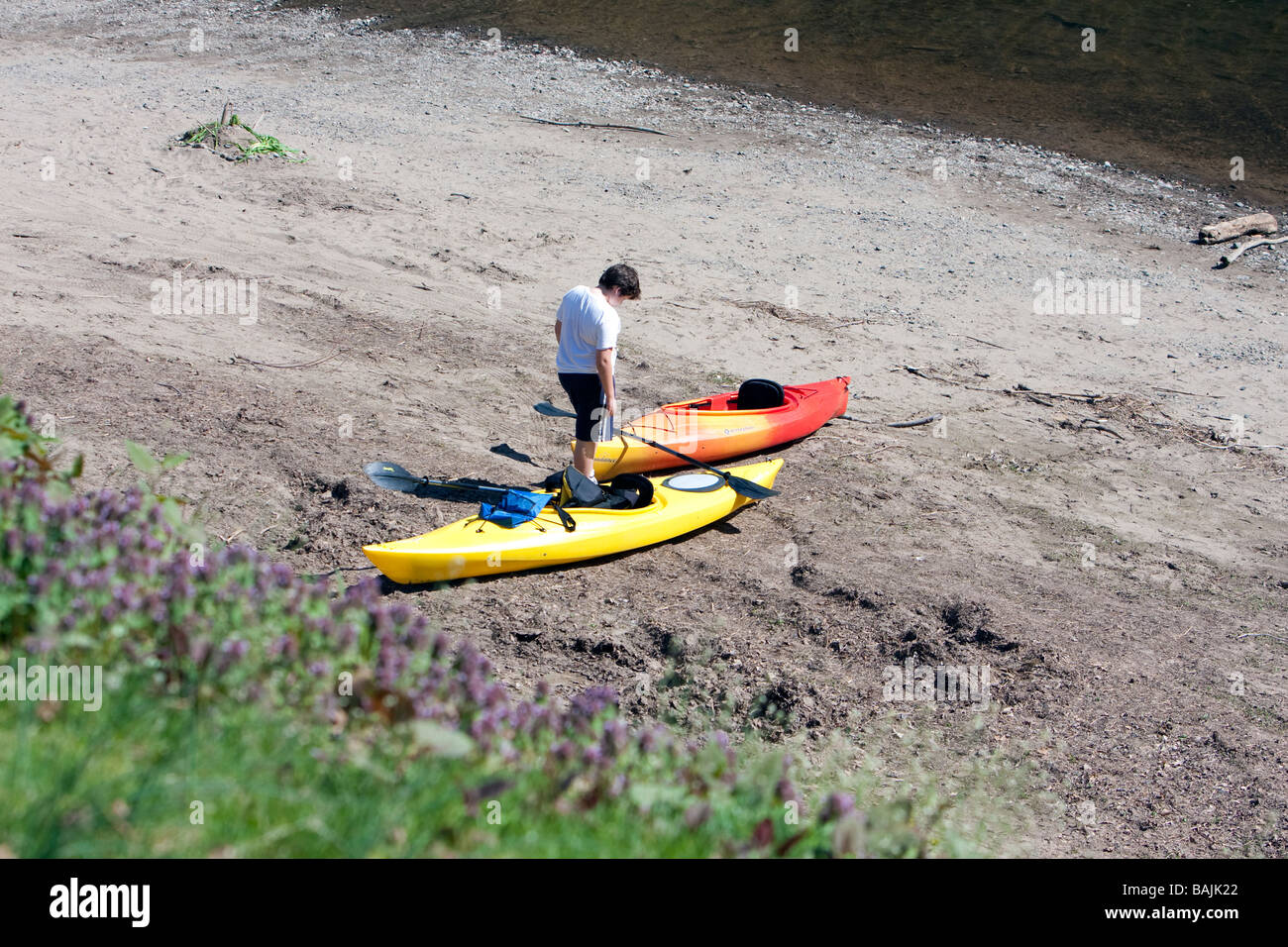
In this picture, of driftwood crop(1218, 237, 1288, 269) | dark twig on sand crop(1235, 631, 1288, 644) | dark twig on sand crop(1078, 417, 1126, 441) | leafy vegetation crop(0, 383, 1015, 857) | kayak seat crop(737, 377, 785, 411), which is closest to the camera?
leafy vegetation crop(0, 383, 1015, 857)

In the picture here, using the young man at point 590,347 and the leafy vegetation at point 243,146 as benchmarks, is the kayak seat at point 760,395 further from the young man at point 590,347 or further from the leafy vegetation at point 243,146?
the leafy vegetation at point 243,146

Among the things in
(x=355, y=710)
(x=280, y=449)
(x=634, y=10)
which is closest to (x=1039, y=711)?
(x=355, y=710)

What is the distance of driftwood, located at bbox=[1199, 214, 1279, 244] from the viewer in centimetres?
1310

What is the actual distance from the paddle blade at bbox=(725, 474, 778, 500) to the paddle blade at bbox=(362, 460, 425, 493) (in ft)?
7.23

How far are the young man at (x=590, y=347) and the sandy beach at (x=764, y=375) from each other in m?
0.84

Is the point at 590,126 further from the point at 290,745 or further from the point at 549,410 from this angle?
the point at 290,745

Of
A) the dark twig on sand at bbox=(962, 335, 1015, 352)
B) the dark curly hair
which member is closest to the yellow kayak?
the dark curly hair

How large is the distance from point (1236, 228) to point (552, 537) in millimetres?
11065

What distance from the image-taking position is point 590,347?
6.84 metres

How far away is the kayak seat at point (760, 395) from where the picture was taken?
847cm

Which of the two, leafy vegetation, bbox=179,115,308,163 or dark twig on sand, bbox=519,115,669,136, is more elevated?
dark twig on sand, bbox=519,115,669,136

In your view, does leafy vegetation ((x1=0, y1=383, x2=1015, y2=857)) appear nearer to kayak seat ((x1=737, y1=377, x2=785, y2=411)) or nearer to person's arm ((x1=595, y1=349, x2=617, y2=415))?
person's arm ((x1=595, y1=349, x2=617, y2=415))
